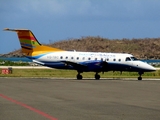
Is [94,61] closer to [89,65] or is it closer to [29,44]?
[89,65]

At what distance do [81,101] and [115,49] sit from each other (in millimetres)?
175278

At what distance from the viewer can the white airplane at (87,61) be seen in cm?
4494

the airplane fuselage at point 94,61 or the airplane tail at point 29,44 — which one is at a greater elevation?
the airplane tail at point 29,44

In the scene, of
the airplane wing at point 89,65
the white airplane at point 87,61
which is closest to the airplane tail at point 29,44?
the white airplane at point 87,61

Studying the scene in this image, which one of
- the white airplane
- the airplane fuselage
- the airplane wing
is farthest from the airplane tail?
the airplane wing

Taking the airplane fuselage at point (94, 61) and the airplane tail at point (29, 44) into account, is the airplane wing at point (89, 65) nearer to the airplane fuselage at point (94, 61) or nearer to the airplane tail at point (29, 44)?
the airplane fuselage at point (94, 61)

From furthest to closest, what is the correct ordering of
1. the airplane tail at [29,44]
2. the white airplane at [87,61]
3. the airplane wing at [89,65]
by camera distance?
the airplane tail at [29,44] < the white airplane at [87,61] < the airplane wing at [89,65]

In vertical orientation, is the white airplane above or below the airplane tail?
below

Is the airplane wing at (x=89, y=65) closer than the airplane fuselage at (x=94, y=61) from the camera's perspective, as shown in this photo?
Yes

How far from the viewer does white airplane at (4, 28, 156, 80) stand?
44.9 metres

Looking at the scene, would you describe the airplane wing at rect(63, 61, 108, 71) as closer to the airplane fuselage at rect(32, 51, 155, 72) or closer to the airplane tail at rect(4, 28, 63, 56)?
the airplane fuselage at rect(32, 51, 155, 72)

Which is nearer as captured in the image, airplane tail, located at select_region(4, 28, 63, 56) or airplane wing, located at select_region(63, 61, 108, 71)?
airplane wing, located at select_region(63, 61, 108, 71)

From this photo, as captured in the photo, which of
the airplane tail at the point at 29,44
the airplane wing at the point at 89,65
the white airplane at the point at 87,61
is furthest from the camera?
the airplane tail at the point at 29,44

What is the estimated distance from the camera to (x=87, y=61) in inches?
1796
